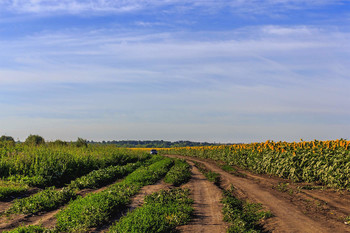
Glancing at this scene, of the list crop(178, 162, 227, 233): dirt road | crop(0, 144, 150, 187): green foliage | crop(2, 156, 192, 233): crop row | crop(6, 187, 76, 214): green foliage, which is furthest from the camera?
crop(0, 144, 150, 187): green foliage

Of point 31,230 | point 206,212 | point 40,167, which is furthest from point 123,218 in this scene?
point 40,167


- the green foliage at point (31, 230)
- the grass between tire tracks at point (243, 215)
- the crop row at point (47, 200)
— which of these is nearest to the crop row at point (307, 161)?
the grass between tire tracks at point (243, 215)

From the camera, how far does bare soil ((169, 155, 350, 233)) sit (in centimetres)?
937

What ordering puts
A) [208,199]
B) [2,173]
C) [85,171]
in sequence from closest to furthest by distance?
[208,199] → [2,173] → [85,171]

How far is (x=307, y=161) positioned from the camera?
1964cm

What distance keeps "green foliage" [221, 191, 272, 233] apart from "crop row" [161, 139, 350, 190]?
7181mm

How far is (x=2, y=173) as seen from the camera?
1805 centimetres

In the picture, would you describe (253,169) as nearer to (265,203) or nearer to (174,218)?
(265,203)

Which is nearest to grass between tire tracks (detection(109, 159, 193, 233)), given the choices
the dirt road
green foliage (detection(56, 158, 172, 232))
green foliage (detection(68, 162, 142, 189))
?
the dirt road

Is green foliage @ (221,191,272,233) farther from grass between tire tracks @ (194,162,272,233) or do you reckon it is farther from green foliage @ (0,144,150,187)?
green foliage @ (0,144,150,187)

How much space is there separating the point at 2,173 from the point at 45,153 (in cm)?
322

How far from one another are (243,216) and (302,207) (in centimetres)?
330

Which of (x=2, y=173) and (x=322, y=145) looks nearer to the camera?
(x=2, y=173)

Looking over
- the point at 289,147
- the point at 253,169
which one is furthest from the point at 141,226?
the point at 253,169
